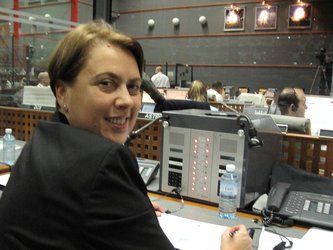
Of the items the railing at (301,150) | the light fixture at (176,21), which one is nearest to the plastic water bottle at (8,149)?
the railing at (301,150)

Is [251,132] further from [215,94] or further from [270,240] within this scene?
[215,94]

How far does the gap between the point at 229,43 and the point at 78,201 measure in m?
10.5

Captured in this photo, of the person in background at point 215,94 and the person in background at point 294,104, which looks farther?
the person in background at point 215,94

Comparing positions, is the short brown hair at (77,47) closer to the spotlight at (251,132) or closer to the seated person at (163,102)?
the spotlight at (251,132)

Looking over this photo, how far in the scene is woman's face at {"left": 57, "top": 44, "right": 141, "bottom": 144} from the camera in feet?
3.23

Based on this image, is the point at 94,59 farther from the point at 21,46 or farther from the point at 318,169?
the point at 21,46

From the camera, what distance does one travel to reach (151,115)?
223 cm

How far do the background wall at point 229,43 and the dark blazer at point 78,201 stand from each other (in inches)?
375

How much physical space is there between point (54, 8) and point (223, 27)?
15.4 ft

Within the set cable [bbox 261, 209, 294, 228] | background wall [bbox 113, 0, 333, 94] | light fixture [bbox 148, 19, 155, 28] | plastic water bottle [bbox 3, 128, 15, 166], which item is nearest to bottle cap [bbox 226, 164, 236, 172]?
cable [bbox 261, 209, 294, 228]

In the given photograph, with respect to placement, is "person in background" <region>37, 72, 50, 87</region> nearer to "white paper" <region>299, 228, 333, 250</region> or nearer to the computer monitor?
"white paper" <region>299, 228, 333, 250</region>

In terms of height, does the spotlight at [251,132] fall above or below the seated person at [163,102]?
below

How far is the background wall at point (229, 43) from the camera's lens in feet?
31.6

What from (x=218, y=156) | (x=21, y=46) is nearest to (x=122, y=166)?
(x=218, y=156)
